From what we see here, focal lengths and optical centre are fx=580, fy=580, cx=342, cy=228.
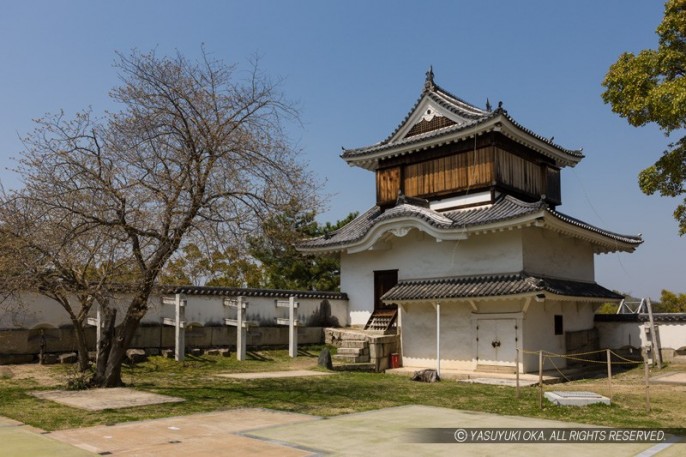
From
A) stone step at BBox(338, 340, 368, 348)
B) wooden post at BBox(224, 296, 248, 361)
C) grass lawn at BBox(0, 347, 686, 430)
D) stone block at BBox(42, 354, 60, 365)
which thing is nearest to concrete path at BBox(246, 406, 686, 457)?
grass lawn at BBox(0, 347, 686, 430)

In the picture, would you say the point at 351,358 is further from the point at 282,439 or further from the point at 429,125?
the point at 282,439

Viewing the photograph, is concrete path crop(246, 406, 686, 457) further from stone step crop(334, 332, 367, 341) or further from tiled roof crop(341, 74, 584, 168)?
tiled roof crop(341, 74, 584, 168)

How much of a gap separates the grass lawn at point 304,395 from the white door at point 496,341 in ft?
7.49

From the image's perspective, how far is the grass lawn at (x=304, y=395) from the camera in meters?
10.8

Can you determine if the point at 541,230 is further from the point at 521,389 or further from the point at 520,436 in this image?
the point at 520,436

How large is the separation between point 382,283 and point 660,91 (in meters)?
13.0

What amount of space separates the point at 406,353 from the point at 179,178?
11933 mm

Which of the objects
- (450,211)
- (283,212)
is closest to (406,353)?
(450,211)

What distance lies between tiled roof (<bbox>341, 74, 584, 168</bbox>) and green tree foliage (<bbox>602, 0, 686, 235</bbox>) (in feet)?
16.8

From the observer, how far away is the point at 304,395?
44.3 feet

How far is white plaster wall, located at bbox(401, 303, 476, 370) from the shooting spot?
806 inches

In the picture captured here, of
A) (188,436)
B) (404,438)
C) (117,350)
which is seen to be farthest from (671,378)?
(117,350)

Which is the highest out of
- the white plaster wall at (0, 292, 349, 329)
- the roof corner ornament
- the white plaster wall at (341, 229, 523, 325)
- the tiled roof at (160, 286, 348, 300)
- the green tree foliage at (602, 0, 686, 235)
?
the green tree foliage at (602, 0, 686, 235)

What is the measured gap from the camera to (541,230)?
20.5 meters
